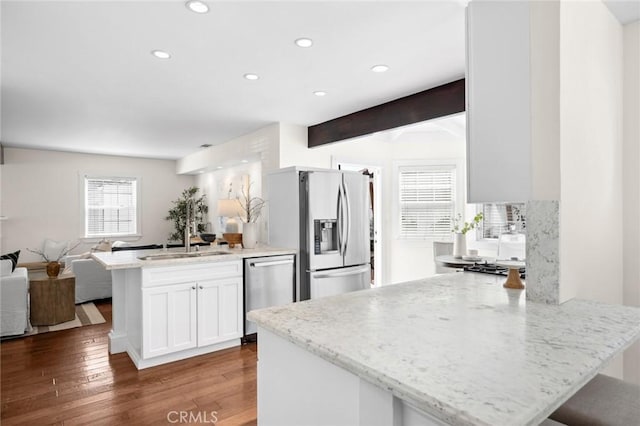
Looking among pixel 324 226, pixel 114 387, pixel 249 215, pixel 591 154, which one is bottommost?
pixel 114 387

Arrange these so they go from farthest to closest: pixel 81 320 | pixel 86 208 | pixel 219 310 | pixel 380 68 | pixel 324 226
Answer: pixel 86 208 → pixel 81 320 → pixel 324 226 → pixel 219 310 → pixel 380 68

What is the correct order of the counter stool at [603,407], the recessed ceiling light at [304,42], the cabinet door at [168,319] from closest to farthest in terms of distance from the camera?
the counter stool at [603,407], the recessed ceiling light at [304,42], the cabinet door at [168,319]

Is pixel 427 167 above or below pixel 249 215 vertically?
above

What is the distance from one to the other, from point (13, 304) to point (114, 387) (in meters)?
1.91

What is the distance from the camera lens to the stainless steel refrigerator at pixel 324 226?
3.93 metres

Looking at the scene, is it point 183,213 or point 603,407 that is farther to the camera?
point 183,213

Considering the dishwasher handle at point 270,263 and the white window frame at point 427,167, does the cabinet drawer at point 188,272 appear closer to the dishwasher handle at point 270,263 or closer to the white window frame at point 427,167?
the dishwasher handle at point 270,263

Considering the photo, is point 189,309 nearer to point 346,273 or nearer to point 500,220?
point 346,273

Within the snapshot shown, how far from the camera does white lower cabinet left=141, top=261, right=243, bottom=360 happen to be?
3.08 meters

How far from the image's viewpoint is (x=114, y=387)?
2.75 metres

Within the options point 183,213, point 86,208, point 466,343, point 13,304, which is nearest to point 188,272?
point 13,304

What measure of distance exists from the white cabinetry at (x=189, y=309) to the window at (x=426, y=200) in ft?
9.79

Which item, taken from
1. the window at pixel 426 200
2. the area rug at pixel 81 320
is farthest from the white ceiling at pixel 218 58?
the area rug at pixel 81 320

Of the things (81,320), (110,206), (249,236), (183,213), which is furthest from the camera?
(183,213)
